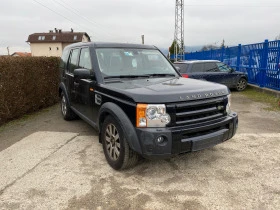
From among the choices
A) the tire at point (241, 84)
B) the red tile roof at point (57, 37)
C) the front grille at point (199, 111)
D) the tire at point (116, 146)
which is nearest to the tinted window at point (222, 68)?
the tire at point (241, 84)

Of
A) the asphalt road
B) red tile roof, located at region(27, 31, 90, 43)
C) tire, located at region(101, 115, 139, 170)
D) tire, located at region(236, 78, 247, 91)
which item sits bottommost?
the asphalt road

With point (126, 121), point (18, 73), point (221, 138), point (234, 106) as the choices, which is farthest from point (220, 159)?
point (18, 73)

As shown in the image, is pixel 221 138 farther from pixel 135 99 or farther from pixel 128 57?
pixel 128 57

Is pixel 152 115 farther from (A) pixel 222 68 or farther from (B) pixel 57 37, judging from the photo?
(B) pixel 57 37

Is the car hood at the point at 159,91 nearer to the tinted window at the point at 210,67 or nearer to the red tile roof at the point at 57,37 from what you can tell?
the tinted window at the point at 210,67

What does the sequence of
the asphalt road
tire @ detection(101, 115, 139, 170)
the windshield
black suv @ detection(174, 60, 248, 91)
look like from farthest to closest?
black suv @ detection(174, 60, 248, 91)
the windshield
tire @ detection(101, 115, 139, 170)
the asphalt road

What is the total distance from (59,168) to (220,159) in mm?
2516

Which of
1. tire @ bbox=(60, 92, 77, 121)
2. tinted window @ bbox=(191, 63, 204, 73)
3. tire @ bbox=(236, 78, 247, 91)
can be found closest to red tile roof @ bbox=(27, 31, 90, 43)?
tire @ bbox=(236, 78, 247, 91)

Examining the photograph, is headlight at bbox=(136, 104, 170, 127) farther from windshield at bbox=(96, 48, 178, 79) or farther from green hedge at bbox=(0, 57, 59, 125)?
green hedge at bbox=(0, 57, 59, 125)

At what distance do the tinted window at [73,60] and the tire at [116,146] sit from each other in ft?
6.79

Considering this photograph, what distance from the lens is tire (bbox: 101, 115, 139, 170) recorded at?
3.31 meters

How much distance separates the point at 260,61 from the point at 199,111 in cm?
911

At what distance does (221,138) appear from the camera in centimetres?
347

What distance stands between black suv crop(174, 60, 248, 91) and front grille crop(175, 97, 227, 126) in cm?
576
